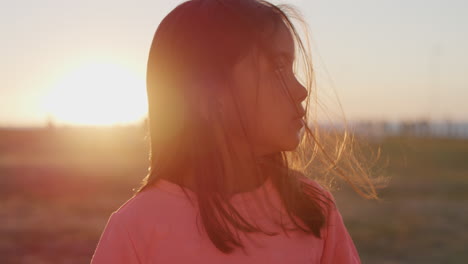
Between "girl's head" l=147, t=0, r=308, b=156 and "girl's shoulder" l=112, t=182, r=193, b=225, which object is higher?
"girl's head" l=147, t=0, r=308, b=156

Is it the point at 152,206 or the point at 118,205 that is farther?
the point at 118,205

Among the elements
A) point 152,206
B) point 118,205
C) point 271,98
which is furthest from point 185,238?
point 118,205

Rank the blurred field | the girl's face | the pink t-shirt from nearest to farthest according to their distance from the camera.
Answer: the pink t-shirt
the girl's face
the blurred field

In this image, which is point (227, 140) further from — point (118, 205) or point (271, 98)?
point (118, 205)

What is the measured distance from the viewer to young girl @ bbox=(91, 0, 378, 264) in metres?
1.37

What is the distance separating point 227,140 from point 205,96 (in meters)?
0.12

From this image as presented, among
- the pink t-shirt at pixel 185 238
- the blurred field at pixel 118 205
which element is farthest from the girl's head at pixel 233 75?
the blurred field at pixel 118 205

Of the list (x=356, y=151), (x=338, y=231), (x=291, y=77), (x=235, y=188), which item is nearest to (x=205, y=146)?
(x=235, y=188)

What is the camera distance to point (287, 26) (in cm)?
148

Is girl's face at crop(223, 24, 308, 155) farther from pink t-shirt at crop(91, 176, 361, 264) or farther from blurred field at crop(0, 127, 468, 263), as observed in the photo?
blurred field at crop(0, 127, 468, 263)

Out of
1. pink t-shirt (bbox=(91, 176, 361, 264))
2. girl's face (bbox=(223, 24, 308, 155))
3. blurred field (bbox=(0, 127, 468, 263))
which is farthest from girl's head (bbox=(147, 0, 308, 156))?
blurred field (bbox=(0, 127, 468, 263))

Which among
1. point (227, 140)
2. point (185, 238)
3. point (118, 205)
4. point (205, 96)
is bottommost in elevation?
point (118, 205)

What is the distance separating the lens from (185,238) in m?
1.35

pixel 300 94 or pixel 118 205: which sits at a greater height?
pixel 300 94
